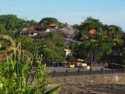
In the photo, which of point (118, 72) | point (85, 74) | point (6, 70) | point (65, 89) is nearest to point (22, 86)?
point (6, 70)

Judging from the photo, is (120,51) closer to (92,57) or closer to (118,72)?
(92,57)

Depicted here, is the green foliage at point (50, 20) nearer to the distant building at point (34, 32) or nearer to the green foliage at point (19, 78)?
the distant building at point (34, 32)

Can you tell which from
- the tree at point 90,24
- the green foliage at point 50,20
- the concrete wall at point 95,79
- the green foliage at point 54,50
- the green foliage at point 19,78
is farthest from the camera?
the green foliage at point 50,20

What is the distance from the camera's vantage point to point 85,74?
145ft

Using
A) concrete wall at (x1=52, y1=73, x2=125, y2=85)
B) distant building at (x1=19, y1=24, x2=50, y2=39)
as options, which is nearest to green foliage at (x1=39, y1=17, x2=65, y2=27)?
distant building at (x1=19, y1=24, x2=50, y2=39)

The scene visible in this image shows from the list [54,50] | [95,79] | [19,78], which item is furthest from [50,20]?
[19,78]

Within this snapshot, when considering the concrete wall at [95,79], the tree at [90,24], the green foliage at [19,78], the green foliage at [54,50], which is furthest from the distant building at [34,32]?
the green foliage at [19,78]

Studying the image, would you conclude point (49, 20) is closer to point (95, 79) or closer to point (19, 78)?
point (95, 79)

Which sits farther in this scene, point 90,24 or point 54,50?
point 90,24

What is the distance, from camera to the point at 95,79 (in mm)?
45562

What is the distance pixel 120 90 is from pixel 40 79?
35758mm

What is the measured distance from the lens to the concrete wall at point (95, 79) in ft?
140

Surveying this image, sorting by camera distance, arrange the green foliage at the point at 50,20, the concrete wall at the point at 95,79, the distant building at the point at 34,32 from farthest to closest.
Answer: the green foliage at the point at 50,20
the distant building at the point at 34,32
the concrete wall at the point at 95,79

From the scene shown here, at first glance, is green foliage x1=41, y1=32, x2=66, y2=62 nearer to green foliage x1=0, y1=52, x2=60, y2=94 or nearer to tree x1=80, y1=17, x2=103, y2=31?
tree x1=80, y1=17, x2=103, y2=31
